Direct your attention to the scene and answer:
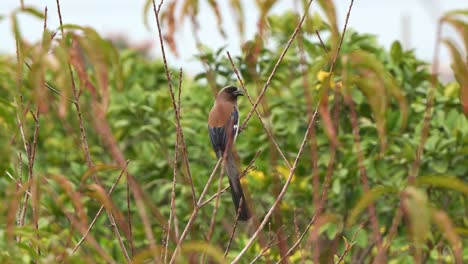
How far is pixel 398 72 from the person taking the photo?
23.0 ft

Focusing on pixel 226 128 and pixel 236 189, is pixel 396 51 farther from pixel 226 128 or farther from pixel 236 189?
pixel 236 189

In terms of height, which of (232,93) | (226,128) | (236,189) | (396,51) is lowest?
(236,189)

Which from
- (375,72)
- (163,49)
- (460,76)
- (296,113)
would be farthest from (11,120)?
(296,113)

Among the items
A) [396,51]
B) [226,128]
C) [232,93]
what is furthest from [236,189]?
[396,51]

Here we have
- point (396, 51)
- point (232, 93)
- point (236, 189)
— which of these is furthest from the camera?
point (396, 51)

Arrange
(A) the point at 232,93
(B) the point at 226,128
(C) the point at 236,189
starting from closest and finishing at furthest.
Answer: (C) the point at 236,189
(B) the point at 226,128
(A) the point at 232,93

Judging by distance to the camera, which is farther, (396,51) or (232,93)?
(396,51)

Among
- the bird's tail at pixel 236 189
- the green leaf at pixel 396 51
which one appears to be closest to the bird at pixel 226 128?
the bird's tail at pixel 236 189

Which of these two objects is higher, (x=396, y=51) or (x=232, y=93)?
(x=396, y=51)

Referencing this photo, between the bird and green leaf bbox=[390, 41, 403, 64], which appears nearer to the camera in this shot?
the bird

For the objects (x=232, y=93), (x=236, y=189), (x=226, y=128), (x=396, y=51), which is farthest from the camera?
(x=396, y=51)

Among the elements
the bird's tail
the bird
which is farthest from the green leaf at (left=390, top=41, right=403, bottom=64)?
the bird's tail

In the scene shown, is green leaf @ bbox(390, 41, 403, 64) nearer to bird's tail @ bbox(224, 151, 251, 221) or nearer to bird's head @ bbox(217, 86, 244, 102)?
bird's head @ bbox(217, 86, 244, 102)

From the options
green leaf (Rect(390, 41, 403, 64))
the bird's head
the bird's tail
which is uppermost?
green leaf (Rect(390, 41, 403, 64))
